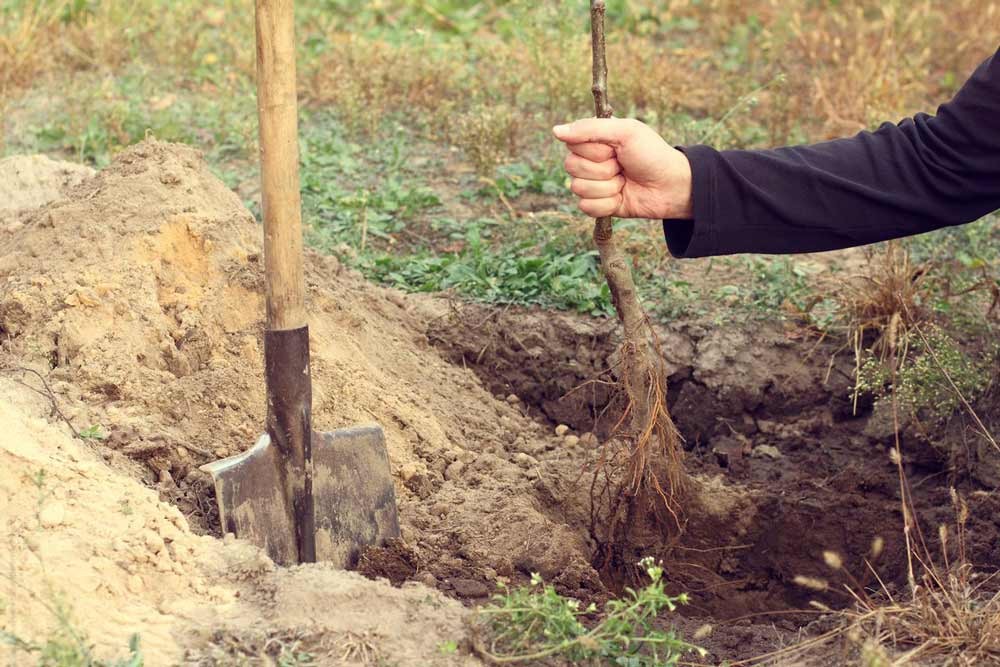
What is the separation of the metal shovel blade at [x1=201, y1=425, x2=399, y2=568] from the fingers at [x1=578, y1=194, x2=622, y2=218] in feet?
2.62

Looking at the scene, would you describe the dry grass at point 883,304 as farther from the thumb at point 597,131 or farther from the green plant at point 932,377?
the thumb at point 597,131

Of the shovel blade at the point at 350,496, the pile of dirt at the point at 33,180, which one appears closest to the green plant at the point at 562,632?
the shovel blade at the point at 350,496

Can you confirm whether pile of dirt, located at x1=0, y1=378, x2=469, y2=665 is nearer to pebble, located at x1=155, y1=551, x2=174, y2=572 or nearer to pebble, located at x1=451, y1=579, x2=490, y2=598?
pebble, located at x1=155, y1=551, x2=174, y2=572

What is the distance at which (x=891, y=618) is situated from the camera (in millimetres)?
2436

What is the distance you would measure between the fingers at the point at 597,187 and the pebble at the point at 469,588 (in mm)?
971

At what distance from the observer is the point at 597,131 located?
258 centimetres

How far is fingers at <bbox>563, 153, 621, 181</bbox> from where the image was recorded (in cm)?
267

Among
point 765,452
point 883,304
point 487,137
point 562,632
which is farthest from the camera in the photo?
point 487,137

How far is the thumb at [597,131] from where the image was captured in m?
2.58

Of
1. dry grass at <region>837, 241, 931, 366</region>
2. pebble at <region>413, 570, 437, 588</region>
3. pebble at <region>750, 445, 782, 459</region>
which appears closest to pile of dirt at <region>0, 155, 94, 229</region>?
pebble at <region>413, 570, 437, 588</region>

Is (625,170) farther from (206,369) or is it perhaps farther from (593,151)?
(206,369)

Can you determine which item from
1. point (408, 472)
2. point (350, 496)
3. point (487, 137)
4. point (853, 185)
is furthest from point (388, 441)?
point (487, 137)

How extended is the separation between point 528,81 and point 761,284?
2.13m

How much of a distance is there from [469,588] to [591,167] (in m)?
1.05
